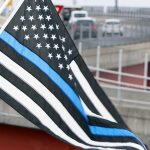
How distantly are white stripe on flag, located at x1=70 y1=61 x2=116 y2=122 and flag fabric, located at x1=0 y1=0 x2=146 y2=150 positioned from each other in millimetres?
139

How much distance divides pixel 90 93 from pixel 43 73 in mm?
896

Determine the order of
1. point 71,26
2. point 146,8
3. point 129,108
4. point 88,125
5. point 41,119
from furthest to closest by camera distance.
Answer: point 146,8 → point 71,26 → point 129,108 → point 88,125 → point 41,119

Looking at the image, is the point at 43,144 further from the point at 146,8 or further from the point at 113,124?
the point at 146,8

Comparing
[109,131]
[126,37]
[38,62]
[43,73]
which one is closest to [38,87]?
[43,73]

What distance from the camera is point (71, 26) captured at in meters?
23.5

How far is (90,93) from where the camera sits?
8250 mm

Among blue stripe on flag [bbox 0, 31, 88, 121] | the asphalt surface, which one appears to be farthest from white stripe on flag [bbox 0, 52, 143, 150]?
the asphalt surface

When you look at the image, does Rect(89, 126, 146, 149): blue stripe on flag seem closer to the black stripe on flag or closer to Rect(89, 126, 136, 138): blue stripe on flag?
Rect(89, 126, 136, 138): blue stripe on flag

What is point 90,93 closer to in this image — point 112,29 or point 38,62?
point 38,62

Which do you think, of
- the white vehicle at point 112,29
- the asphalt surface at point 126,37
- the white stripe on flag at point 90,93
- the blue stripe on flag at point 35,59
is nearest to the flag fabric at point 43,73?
the blue stripe on flag at point 35,59

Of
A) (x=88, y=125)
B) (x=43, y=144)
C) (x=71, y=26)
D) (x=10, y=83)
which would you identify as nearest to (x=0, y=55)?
(x=10, y=83)

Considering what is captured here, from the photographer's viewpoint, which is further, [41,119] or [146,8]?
[146,8]

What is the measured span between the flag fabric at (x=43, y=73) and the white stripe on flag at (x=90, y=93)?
14 cm

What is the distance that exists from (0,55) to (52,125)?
114 centimetres
